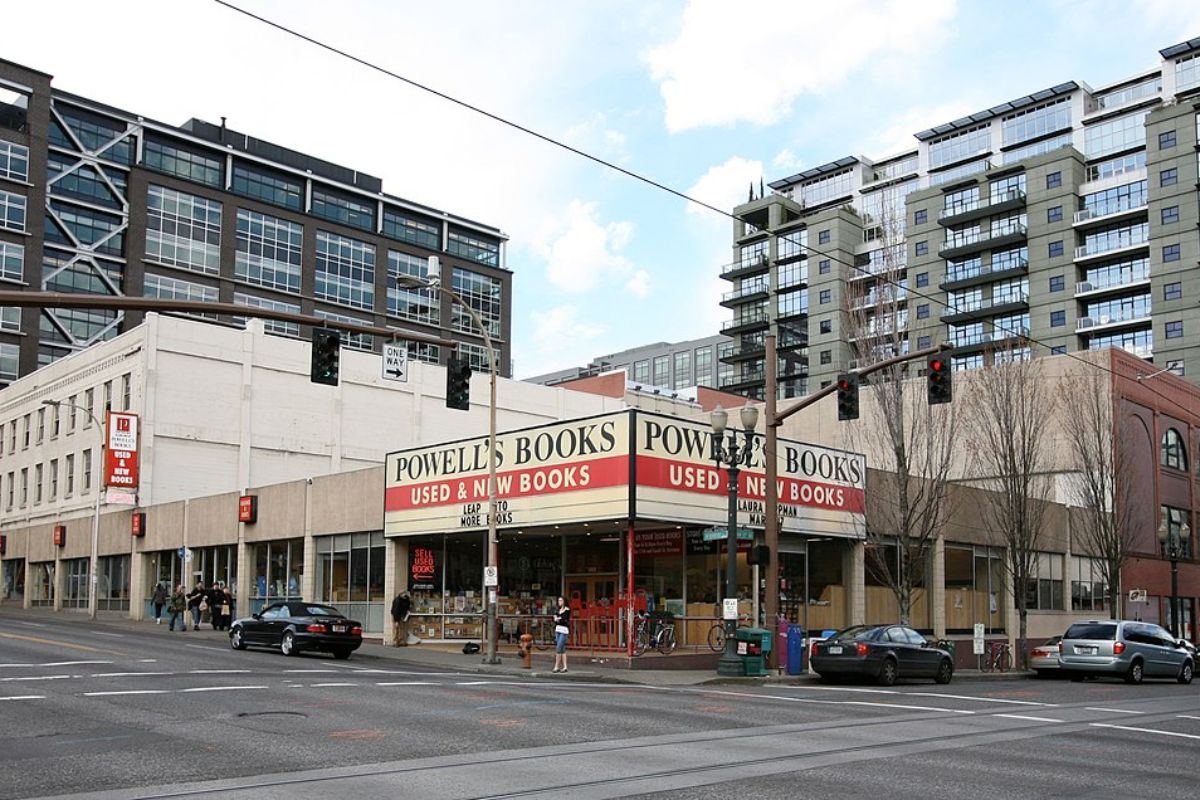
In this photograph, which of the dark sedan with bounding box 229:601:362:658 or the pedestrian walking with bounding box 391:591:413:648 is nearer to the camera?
the dark sedan with bounding box 229:601:362:658

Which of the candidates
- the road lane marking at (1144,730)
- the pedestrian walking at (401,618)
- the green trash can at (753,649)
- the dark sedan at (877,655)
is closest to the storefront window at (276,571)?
the pedestrian walking at (401,618)

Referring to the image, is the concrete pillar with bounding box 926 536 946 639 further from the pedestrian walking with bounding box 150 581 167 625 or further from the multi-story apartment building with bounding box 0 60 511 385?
the multi-story apartment building with bounding box 0 60 511 385

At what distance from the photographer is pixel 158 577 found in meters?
51.1

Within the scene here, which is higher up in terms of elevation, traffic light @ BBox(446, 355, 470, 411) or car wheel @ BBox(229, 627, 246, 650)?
traffic light @ BBox(446, 355, 470, 411)

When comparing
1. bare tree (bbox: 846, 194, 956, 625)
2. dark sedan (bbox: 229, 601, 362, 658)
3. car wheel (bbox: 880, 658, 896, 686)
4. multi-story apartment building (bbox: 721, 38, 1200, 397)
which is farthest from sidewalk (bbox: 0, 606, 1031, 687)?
multi-story apartment building (bbox: 721, 38, 1200, 397)

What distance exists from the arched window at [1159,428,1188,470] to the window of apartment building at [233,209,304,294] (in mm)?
69214

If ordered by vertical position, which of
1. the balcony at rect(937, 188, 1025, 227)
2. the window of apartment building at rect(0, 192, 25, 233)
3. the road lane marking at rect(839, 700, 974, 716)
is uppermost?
the balcony at rect(937, 188, 1025, 227)

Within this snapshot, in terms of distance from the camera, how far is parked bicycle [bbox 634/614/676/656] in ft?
96.9

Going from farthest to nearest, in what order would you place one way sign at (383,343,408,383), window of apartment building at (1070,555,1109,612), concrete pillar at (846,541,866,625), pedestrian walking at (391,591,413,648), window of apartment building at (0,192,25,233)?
window of apartment building at (0,192,25,233) → window of apartment building at (1070,555,1109,612) → concrete pillar at (846,541,866,625) → pedestrian walking at (391,591,413,648) → one way sign at (383,343,408,383)

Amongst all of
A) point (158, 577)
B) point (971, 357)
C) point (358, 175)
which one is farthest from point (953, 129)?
point (158, 577)

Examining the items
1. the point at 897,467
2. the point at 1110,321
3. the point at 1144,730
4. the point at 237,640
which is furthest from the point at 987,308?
the point at 1144,730

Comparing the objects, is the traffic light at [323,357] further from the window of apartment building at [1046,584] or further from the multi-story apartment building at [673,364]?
the multi-story apartment building at [673,364]

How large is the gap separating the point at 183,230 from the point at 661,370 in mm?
77317

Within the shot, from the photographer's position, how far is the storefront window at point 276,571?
4150 centimetres
